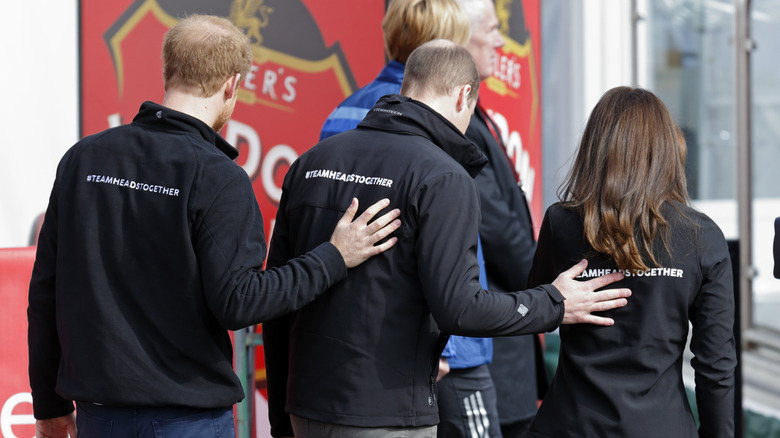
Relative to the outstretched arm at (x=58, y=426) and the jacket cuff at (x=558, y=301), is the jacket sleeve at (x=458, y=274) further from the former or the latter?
the outstretched arm at (x=58, y=426)

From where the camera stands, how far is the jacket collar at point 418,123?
207cm

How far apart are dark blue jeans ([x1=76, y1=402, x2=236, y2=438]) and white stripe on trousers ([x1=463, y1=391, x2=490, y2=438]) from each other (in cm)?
87

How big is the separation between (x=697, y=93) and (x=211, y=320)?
499 cm

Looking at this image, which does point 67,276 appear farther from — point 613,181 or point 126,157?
point 613,181

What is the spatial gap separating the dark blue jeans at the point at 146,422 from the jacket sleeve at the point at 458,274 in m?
0.53

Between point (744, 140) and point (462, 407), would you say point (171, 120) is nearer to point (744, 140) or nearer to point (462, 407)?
point (462, 407)

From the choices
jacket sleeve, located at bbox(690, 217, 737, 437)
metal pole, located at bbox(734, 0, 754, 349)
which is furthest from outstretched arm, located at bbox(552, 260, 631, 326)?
metal pole, located at bbox(734, 0, 754, 349)

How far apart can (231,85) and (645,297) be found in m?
1.01

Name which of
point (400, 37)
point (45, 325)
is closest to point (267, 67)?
point (400, 37)

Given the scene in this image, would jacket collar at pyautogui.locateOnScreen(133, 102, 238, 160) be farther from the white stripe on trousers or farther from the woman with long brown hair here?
the white stripe on trousers

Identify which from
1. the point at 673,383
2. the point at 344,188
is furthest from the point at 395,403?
the point at 673,383

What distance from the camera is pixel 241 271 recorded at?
179 cm

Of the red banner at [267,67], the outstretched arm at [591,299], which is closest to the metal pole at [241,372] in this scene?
the red banner at [267,67]

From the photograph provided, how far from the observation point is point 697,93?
6.08m
